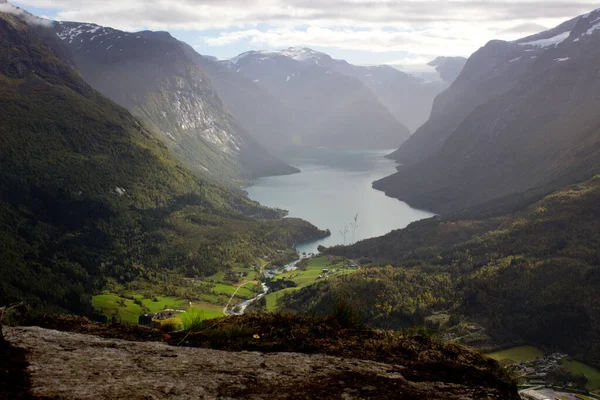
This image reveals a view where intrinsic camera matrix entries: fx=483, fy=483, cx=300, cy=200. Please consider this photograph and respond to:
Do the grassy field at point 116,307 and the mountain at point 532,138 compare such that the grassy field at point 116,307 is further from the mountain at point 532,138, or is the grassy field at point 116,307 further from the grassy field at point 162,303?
the mountain at point 532,138

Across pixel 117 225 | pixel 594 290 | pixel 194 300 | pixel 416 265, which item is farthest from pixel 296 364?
pixel 117 225

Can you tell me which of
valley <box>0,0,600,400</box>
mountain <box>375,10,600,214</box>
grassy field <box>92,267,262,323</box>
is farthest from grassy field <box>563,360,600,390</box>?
mountain <box>375,10,600,214</box>

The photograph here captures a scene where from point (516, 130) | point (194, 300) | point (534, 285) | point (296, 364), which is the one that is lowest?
point (194, 300)

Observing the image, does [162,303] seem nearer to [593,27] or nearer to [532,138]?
[532,138]

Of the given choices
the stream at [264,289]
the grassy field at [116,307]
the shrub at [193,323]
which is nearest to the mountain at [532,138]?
the stream at [264,289]

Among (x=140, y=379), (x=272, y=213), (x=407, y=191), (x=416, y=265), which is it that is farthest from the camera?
(x=407, y=191)

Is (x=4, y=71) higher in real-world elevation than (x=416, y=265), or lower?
higher

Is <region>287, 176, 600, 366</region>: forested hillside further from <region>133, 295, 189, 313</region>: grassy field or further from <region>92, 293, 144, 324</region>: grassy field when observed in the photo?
<region>92, 293, 144, 324</region>: grassy field

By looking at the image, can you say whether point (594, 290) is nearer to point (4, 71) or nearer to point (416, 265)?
point (416, 265)
